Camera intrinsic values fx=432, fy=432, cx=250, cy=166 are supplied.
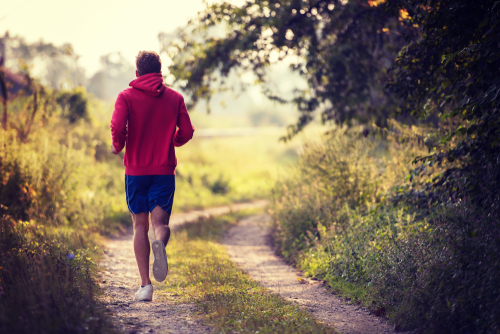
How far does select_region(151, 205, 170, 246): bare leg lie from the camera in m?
4.20

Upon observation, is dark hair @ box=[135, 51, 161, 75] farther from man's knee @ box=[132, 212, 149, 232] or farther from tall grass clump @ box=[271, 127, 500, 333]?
tall grass clump @ box=[271, 127, 500, 333]

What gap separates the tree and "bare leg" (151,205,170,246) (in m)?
5.27

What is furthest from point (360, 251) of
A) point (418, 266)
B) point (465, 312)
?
point (465, 312)

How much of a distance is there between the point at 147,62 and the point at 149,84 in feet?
0.84

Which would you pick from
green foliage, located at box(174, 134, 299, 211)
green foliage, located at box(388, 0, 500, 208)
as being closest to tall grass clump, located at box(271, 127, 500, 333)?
green foliage, located at box(388, 0, 500, 208)

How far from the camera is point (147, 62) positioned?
14.0 ft

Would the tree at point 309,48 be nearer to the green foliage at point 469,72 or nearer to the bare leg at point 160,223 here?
the green foliage at point 469,72

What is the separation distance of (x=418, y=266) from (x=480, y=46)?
2143 mm

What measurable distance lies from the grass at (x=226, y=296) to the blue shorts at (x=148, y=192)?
3.53 feet

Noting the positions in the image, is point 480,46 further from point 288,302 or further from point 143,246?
point 143,246

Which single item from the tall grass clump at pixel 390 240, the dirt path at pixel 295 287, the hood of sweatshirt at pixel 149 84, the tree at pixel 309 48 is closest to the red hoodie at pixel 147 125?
the hood of sweatshirt at pixel 149 84

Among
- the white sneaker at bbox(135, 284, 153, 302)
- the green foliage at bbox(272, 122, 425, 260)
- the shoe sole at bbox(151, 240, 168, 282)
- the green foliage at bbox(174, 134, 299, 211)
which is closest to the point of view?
the shoe sole at bbox(151, 240, 168, 282)

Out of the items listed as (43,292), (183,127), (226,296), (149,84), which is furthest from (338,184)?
(43,292)

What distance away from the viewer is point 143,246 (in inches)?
169
